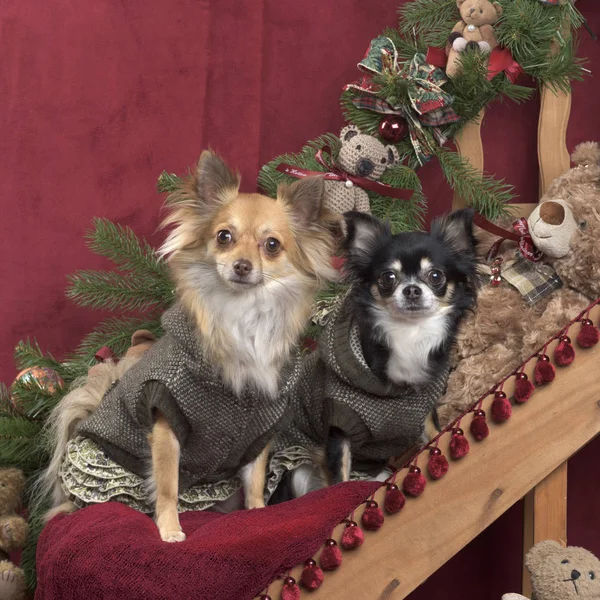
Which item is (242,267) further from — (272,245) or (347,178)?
(347,178)

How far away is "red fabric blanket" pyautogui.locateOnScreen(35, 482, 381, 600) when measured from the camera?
4.30 ft

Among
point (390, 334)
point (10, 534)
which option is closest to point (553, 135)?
point (390, 334)

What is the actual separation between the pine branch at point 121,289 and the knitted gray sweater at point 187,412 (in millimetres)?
524

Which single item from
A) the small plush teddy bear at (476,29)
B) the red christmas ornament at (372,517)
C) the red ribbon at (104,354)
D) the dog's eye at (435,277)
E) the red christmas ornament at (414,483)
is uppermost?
the small plush teddy bear at (476,29)

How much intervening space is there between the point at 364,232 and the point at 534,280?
52cm

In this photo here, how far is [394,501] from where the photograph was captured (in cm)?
148

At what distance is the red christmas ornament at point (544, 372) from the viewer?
153 cm

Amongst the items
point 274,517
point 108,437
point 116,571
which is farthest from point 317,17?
point 116,571

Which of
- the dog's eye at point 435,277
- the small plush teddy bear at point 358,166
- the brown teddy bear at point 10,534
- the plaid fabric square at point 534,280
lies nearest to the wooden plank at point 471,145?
the small plush teddy bear at point 358,166

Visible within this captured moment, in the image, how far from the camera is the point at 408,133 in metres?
2.27

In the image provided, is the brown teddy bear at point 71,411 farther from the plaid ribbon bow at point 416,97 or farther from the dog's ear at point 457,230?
the plaid ribbon bow at point 416,97

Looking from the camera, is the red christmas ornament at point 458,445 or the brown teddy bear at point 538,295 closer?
Result: the red christmas ornament at point 458,445

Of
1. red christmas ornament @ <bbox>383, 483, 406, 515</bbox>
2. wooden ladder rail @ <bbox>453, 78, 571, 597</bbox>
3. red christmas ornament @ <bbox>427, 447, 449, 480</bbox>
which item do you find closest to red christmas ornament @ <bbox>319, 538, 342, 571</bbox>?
red christmas ornament @ <bbox>383, 483, 406, 515</bbox>

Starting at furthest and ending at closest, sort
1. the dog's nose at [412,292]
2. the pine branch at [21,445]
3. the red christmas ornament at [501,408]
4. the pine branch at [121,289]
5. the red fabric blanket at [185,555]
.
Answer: the pine branch at [121,289] → the pine branch at [21,445] → the dog's nose at [412,292] → the red christmas ornament at [501,408] → the red fabric blanket at [185,555]
